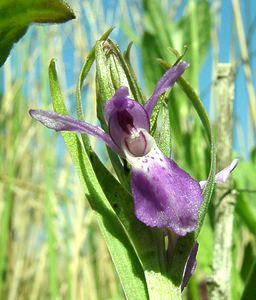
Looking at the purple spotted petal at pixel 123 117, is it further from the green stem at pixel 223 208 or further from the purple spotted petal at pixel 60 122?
the green stem at pixel 223 208

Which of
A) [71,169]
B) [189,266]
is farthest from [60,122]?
[71,169]

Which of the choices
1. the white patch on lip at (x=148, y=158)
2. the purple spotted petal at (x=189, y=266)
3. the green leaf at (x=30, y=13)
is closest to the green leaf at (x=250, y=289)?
the purple spotted petal at (x=189, y=266)

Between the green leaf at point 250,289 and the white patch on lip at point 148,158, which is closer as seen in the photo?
the white patch on lip at point 148,158

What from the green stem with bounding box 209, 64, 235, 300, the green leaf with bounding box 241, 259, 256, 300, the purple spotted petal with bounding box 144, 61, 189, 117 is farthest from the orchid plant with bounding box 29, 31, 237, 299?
the green stem with bounding box 209, 64, 235, 300

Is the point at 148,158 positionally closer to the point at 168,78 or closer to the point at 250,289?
the point at 168,78

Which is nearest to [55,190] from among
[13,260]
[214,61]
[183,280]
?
[13,260]
